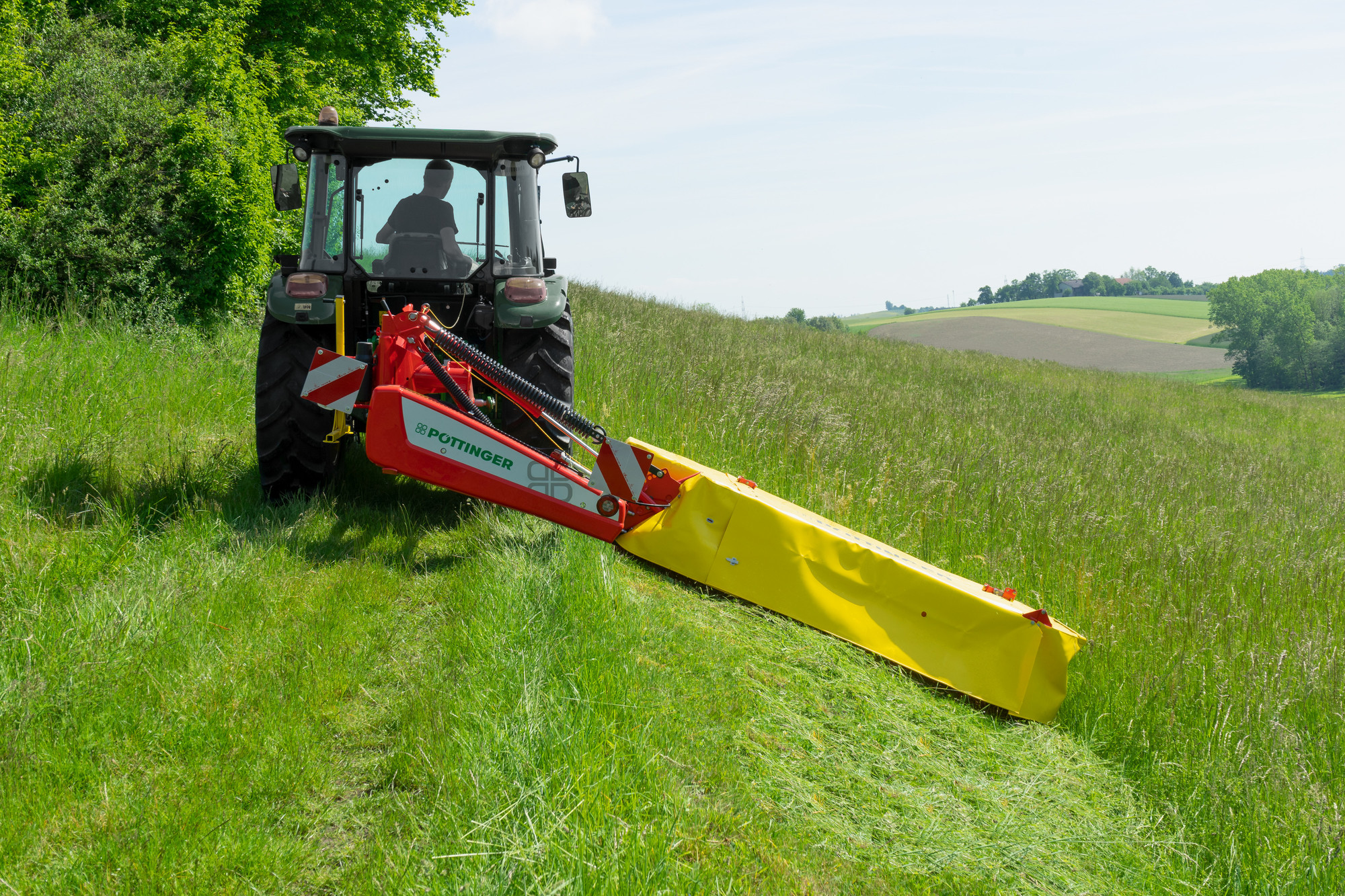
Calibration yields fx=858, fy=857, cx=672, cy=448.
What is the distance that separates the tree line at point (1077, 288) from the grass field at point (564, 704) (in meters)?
87.5

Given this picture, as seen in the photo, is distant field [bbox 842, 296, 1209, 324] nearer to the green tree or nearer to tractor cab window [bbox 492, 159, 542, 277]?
the green tree

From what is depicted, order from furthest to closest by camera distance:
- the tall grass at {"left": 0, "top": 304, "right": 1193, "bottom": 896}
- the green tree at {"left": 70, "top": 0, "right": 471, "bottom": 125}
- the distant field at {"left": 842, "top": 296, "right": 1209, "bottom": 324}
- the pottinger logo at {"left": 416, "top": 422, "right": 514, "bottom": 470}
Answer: the distant field at {"left": 842, "top": 296, "right": 1209, "bottom": 324}
the green tree at {"left": 70, "top": 0, "right": 471, "bottom": 125}
the pottinger logo at {"left": 416, "top": 422, "right": 514, "bottom": 470}
the tall grass at {"left": 0, "top": 304, "right": 1193, "bottom": 896}

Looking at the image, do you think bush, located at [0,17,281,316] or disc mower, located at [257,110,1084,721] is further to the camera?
bush, located at [0,17,281,316]

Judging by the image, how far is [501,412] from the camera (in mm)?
4957

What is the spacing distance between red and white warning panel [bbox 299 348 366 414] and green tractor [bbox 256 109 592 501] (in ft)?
1.38

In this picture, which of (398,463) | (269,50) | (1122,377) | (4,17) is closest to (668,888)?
(398,463)

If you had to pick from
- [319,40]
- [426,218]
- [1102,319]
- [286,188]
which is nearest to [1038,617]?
[426,218]

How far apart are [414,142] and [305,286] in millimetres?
1072

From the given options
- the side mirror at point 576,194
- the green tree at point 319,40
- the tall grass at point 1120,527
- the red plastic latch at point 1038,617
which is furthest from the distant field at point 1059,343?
the red plastic latch at point 1038,617

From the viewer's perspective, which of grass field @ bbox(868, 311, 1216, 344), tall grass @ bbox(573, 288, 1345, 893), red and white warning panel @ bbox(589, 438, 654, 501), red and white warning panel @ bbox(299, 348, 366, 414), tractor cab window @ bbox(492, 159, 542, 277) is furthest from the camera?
grass field @ bbox(868, 311, 1216, 344)

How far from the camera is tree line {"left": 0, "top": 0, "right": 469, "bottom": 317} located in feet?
26.5

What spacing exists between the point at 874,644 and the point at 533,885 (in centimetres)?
220

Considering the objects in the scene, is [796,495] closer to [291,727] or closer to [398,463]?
[398,463]

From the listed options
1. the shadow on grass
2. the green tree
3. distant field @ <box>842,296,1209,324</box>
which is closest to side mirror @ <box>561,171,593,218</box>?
the shadow on grass
